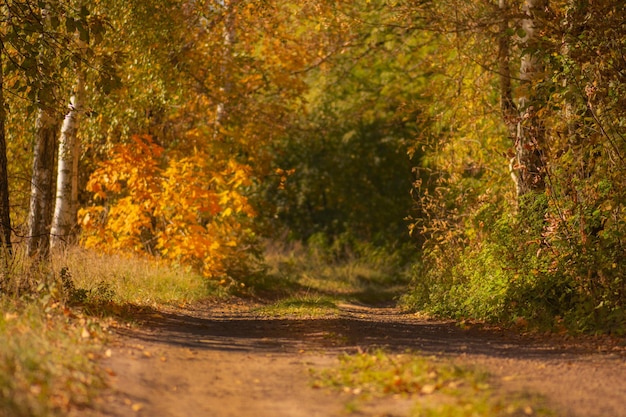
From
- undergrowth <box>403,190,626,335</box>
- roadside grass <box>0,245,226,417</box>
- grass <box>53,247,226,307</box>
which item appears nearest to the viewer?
roadside grass <box>0,245,226,417</box>

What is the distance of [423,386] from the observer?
300 inches

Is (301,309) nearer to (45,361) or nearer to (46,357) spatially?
(46,357)

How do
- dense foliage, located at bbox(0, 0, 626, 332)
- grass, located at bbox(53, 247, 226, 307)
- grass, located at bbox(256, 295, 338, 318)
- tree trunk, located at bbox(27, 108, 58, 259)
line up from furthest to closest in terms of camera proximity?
1. tree trunk, located at bbox(27, 108, 58, 259)
2. grass, located at bbox(256, 295, 338, 318)
3. grass, located at bbox(53, 247, 226, 307)
4. dense foliage, located at bbox(0, 0, 626, 332)

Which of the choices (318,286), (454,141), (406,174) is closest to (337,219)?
(406,174)

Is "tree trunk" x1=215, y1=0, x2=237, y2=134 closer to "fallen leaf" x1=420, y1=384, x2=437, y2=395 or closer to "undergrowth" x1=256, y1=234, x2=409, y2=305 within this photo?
"undergrowth" x1=256, y1=234, x2=409, y2=305

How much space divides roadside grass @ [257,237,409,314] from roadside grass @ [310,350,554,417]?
11843mm

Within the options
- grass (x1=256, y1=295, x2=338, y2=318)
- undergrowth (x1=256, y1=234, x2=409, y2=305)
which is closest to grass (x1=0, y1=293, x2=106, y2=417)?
grass (x1=256, y1=295, x2=338, y2=318)

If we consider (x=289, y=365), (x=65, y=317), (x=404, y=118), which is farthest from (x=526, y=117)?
(x=65, y=317)

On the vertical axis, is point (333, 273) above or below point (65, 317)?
below

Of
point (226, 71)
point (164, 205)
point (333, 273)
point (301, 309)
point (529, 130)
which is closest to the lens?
point (301, 309)

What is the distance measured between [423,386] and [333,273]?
2035cm

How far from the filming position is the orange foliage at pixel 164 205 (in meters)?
19.2

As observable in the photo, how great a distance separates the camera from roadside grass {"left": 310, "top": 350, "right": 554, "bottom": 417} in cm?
689

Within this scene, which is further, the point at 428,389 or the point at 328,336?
the point at 328,336
